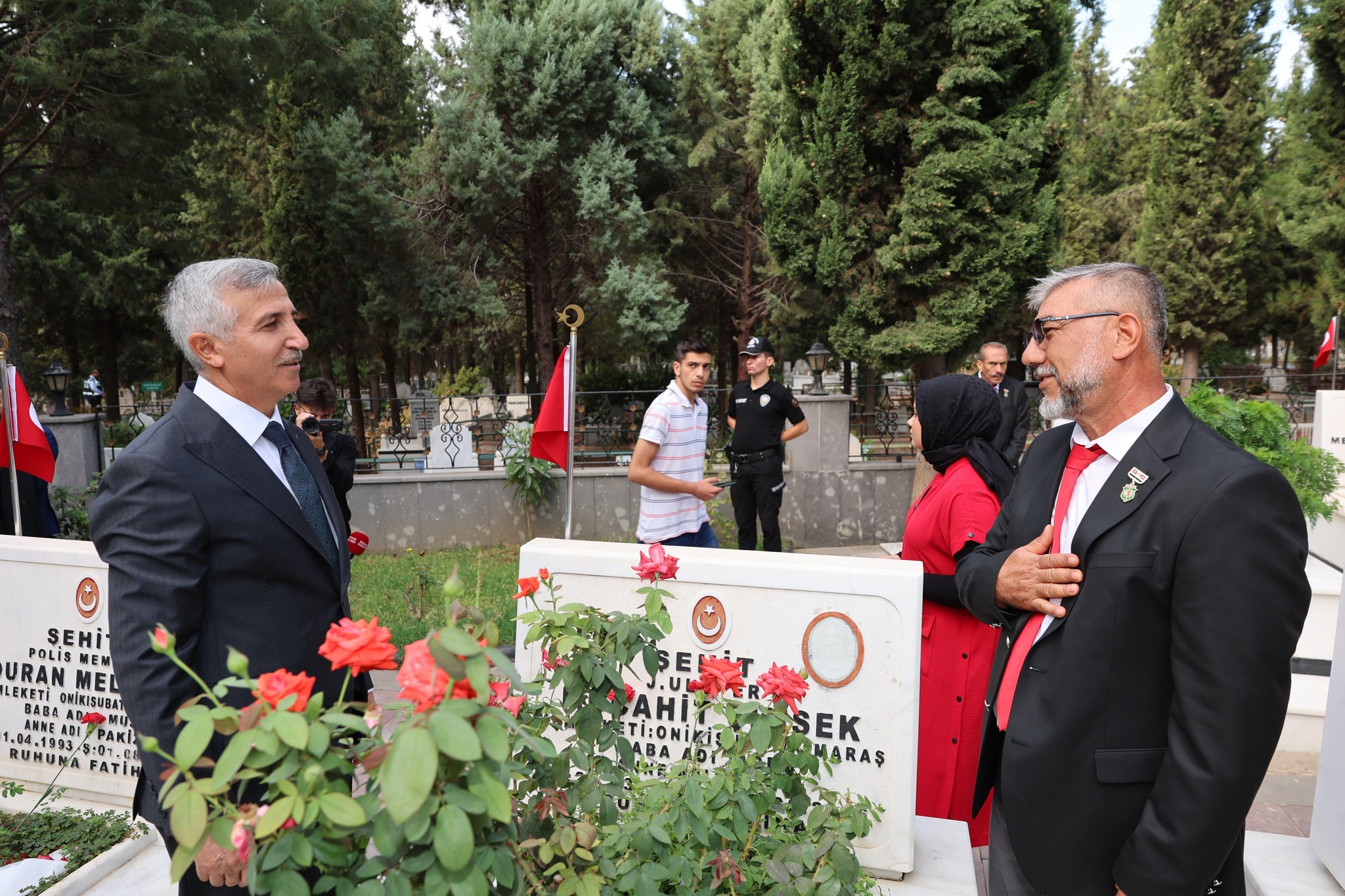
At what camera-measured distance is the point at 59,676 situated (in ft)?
10.9

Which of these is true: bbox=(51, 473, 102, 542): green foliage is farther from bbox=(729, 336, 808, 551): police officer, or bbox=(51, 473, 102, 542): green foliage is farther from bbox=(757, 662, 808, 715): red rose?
bbox=(757, 662, 808, 715): red rose

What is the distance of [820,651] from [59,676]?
10.1 ft

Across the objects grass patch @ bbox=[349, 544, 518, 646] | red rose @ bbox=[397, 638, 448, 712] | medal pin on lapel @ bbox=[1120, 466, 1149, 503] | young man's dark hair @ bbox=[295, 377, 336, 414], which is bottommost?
grass patch @ bbox=[349, 544, 518, 646]

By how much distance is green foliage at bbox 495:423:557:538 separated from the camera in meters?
8.91

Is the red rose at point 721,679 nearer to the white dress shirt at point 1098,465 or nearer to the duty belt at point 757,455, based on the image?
the white dress shirt at point 1098,465

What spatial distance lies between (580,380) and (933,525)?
1871 centimetres

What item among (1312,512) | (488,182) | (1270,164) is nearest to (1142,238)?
(1270,164)

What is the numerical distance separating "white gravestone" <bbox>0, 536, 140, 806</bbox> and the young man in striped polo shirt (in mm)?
2639

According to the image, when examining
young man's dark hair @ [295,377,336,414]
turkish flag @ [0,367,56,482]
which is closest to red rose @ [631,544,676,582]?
young man's dark hair @ [295,377,336,414]

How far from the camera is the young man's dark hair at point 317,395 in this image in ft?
15.8

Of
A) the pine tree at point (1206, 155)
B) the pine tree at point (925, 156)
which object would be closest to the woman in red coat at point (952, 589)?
the pine tree at point (925, 156)

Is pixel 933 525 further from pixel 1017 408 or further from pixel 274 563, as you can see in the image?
pixel 1017 408

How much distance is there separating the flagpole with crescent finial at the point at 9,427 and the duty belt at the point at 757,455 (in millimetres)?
5279

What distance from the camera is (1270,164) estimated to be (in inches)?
974
